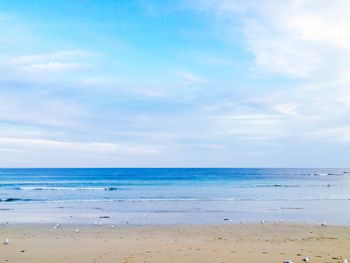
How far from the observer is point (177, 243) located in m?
16.3

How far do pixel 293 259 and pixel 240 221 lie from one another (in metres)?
10.4

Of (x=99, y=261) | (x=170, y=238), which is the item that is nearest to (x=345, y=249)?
(x=170, y=238)

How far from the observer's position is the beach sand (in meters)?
13.6

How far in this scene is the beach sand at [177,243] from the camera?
13.6 m

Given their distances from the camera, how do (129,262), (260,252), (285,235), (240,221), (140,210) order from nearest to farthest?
(129,262) → (260,252) → (285,235) → (240,221) → (140,210)

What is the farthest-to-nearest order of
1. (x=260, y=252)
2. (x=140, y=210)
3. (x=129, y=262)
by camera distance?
(x=140, y=210)
(x=260, y=252)
(x=129, y=262)

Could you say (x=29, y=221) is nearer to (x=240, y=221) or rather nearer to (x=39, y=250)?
(x=39, y=250)

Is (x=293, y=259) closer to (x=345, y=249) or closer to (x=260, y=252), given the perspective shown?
(x=260, y=252)

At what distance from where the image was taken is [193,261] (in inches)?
511

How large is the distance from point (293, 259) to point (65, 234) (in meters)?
10.4

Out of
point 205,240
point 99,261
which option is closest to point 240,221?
point 205,240

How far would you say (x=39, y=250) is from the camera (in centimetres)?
1511

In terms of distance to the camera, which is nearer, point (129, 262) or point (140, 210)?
point (129, 262)

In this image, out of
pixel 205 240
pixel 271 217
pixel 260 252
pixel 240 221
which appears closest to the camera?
pixel 260 252
